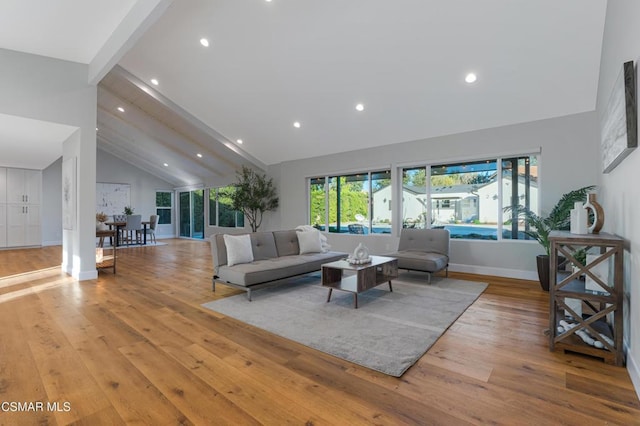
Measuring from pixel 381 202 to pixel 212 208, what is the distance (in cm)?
722

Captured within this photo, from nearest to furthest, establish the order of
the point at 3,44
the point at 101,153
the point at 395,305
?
the point at 395,305, the point at 3,44, the point at 101,153

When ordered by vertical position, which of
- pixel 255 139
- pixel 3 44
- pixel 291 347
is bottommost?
pixel 291 347

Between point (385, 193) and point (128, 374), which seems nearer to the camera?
point (128, 374)

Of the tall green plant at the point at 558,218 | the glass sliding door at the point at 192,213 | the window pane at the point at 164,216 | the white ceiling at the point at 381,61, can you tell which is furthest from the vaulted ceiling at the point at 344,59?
the window pane at the point at 164,216

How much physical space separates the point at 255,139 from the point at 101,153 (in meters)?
7.25

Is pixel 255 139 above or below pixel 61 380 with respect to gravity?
above

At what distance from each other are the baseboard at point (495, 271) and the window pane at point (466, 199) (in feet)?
1.79

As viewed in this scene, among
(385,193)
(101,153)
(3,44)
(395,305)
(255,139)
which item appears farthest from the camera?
(101,153)

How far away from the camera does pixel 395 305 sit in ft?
11.7

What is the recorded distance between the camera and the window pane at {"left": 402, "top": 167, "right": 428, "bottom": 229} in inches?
242

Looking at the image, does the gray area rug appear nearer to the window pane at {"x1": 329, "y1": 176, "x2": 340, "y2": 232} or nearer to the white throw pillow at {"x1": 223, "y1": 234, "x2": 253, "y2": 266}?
the white throw pillow at {"x1": 223, "y1": 234, "x2": 253, "y2": 266}

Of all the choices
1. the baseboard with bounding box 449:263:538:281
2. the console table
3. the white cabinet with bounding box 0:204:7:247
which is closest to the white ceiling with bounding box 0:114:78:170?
the white cabinet with bounding box 0:204:7:247

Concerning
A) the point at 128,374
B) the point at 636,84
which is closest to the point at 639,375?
the point at 636,84

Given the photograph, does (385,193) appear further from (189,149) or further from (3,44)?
(3,44)
